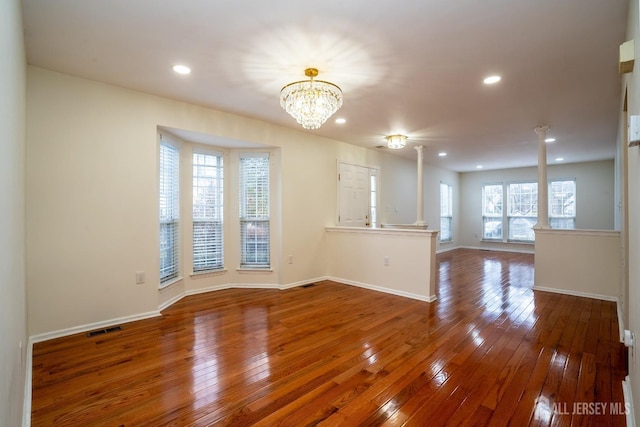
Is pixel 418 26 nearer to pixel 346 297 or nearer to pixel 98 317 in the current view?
pixel 346 297

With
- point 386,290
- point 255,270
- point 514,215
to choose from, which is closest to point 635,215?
point 386,290

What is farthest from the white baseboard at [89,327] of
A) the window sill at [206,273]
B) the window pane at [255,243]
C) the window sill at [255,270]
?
the window pane at [255,243]

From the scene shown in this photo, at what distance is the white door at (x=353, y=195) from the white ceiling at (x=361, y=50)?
1.72 m

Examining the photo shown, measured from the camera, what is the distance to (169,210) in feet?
12.9

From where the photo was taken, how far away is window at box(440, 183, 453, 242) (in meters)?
9.13

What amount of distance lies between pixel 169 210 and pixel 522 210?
9.26 m

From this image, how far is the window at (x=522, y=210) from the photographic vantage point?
8695mm

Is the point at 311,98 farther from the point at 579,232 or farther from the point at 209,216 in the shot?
the point at 579,232

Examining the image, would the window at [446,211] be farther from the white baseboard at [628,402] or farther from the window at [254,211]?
the white baseboard at [628,402]

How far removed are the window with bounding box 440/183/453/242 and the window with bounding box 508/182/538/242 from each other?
5.33ft

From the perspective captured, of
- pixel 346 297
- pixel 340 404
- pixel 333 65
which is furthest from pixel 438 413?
pixel 333 65

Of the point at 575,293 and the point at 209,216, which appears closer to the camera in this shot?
the point at 575,293

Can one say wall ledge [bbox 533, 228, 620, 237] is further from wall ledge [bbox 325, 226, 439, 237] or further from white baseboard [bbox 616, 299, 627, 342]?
wall ledge [bbox 325, 226, 439, 237]

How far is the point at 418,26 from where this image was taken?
2.18m
